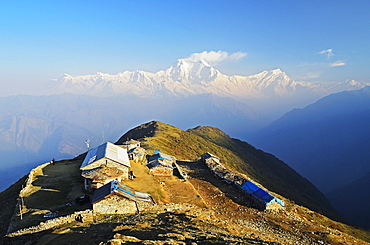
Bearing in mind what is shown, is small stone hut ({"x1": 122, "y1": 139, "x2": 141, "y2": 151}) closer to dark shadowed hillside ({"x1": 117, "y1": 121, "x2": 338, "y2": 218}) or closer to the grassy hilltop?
dark shadowed hillside ({"x1": 117, "y1": 121, "x2": 338, "y2": 218})

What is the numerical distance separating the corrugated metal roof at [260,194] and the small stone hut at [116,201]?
14.4 m

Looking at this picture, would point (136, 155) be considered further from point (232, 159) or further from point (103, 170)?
point (232, 159)

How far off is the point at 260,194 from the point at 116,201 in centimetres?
1794

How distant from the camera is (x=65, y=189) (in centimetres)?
3064

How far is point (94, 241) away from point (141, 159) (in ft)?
98.1

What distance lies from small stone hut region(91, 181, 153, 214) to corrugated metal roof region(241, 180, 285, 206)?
14410 mm

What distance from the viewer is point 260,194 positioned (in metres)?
30.9

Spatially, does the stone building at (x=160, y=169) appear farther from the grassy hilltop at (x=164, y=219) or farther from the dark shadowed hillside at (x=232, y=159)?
the dark shadowed hillside at (x=232, y=159)

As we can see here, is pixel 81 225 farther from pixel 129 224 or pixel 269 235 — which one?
pixel 269 235

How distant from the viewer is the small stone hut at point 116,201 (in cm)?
2242

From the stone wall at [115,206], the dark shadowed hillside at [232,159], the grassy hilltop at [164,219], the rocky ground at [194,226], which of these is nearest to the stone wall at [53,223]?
the grassy hilltop at [164,219]

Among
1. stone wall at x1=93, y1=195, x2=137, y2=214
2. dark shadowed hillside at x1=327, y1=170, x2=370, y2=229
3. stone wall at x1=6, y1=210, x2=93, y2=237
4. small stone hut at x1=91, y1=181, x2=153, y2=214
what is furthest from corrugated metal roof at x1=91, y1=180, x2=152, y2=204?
dark shadowed hillside at x1=327, y1=170, x2=370, y2=229

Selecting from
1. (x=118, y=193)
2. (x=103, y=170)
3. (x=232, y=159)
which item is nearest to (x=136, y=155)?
(x=103, y=170)

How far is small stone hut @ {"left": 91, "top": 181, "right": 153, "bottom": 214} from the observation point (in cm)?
2242
